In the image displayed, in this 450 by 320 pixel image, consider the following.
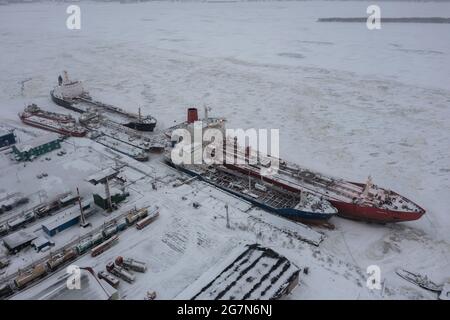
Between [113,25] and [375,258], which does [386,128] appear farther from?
[113,25]

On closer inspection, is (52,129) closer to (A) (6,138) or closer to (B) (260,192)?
(A) (6,138)

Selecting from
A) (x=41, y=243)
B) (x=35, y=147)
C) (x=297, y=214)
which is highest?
(x=35, y=147)

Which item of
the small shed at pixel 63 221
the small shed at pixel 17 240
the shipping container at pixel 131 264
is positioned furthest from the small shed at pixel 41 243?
the shipping container at pixel 131 264

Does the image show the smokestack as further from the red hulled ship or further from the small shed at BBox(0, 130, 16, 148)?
the small shed at BBox(0, 130, 16, 148)

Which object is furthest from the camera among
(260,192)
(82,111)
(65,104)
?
(65,104)

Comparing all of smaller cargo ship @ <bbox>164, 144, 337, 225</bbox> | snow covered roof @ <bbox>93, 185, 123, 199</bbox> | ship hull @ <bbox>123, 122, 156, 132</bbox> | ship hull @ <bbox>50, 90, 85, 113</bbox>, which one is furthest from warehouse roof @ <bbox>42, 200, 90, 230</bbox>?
ship hull @ <bbox>50, 90, 85, 113</bbox>
